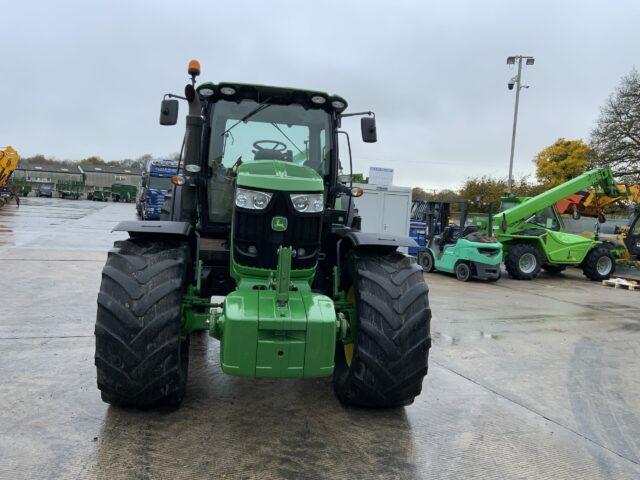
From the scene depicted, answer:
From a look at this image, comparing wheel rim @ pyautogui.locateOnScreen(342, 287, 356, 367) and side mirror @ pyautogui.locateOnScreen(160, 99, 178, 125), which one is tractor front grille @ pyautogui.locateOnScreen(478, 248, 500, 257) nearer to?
→ wheel rim @ pyautogui.locateOnScreen(342, 287, 356, 367)

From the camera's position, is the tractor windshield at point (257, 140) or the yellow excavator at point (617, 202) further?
the yellow excavator at point (617, 202)

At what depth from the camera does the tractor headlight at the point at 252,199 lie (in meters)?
3.43

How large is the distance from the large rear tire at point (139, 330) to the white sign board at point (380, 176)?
1587 cm

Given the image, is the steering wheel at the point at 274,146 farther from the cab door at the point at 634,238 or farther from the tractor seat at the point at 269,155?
the cab door at the point at 634,238

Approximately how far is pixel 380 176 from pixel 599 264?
792 centimetres

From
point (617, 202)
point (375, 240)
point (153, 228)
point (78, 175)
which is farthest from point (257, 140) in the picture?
point (78, 175)

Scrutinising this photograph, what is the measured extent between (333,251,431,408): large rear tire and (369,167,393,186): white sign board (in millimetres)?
15397

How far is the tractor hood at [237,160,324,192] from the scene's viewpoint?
3.42 meters

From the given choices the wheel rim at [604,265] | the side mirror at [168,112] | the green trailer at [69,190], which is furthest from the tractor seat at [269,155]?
the green trailer at [69,190]

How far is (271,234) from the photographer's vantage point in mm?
3516

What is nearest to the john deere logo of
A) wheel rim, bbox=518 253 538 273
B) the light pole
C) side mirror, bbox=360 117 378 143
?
side mirror, bbox=360 117 378 143

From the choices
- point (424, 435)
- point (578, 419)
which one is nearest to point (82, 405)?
point (424, 435)

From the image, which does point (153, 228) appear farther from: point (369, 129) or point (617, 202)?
point (617, 202)

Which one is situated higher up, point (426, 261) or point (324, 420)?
point (426, 261)
